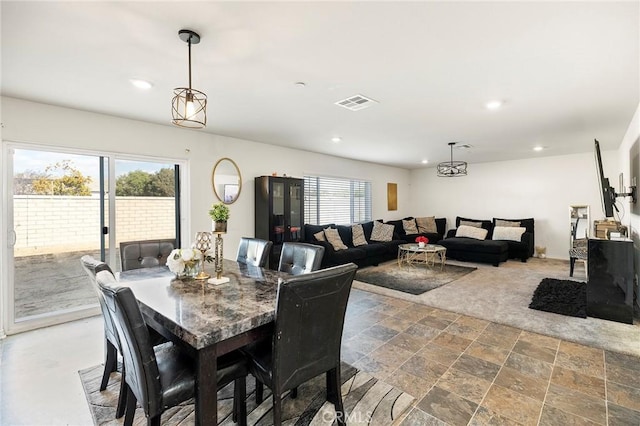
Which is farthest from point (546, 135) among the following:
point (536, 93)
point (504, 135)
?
point (536, 93)

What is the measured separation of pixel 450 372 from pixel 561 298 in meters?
2.71

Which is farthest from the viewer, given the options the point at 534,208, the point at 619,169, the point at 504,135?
the point at 534,208

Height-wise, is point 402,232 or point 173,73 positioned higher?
point 173,73

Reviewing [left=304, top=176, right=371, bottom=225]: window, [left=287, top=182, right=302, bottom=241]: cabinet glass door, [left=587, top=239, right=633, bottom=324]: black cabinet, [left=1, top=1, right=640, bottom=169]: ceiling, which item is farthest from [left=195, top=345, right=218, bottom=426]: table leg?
[left=304, top=176, right=371, bottom=225]: window

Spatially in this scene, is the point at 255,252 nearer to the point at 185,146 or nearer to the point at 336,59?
the point at 336,59

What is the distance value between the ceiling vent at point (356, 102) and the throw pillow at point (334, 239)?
111 inches

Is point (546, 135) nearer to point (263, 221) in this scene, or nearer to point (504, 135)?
point (504, 135)

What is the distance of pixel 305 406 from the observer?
1.96m

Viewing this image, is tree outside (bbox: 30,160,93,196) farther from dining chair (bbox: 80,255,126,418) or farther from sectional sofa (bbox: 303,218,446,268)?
sectional sofa (bbox: 303,218,446,268)

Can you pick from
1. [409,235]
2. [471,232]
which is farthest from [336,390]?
[471,232]

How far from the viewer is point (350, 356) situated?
2.59m

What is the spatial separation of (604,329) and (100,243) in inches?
224

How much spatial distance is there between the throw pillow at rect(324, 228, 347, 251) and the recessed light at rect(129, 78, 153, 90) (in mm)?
3748

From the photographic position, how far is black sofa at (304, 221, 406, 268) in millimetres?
5410
